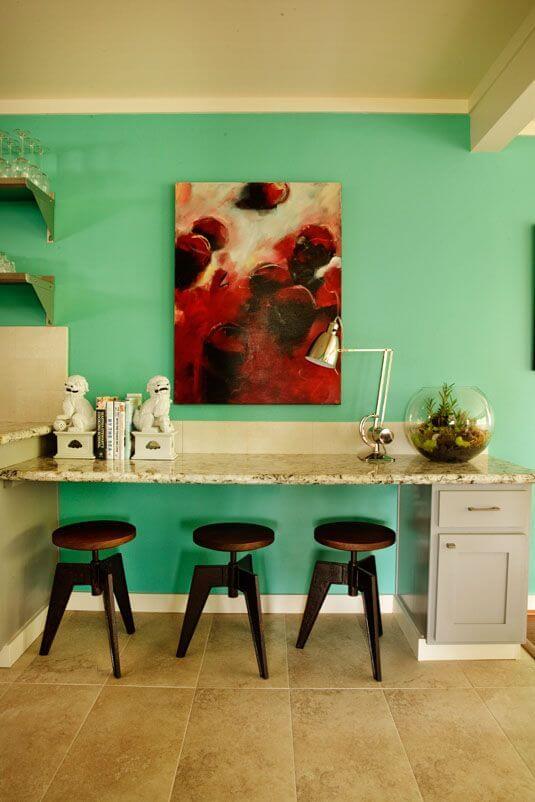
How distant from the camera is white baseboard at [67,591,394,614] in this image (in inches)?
110

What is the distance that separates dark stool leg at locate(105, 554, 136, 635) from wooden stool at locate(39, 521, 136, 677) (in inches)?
1.7

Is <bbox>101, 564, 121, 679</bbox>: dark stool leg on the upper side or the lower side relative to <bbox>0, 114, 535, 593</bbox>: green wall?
lower

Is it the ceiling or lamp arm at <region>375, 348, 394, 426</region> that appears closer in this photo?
the ceiling

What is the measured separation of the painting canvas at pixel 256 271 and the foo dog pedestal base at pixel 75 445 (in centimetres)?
64

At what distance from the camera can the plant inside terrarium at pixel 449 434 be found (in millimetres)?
2400

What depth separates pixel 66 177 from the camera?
279cm

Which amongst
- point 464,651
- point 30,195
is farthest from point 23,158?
point 464,651

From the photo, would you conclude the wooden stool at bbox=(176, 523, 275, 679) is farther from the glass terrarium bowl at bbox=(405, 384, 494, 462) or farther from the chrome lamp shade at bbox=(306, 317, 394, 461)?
the glass terrarium bowl at bbox=(405, 384, 494, 462)

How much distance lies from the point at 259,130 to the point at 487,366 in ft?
5.56

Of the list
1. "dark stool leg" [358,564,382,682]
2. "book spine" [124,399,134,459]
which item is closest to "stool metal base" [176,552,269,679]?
"dark stool leg" [358,564,382,682]

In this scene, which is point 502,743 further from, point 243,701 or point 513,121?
point 513,121

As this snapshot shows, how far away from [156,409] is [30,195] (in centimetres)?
126

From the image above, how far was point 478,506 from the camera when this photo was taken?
2277 millimetres

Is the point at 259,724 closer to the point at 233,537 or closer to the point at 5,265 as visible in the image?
the point at 233,537
